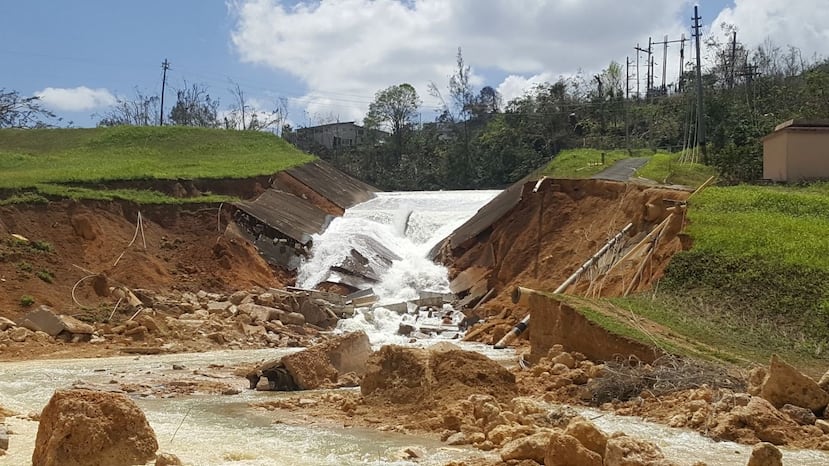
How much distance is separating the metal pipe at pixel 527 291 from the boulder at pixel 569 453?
8.92 meters

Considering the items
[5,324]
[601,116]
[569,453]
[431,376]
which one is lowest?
[5,324]

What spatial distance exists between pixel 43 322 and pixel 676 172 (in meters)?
20.9

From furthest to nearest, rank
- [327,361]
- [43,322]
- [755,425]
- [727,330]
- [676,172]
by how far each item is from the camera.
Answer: [676,172], [43,322], [727,330], [327,361], [755,425]

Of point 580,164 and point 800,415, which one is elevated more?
point 580,164

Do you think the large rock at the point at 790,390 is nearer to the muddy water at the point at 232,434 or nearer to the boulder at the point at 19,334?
the muddy water at the point at 232,434

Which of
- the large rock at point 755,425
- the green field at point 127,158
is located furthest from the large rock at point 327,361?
the green field at point 127,158

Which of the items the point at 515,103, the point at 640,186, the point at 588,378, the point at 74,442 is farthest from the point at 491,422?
the point at 515,103

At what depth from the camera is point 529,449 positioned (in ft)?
26.5

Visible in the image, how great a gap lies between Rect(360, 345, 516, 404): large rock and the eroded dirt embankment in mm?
7361

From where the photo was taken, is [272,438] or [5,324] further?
[5,324]

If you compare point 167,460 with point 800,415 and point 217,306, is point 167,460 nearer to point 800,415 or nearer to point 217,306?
point 800,415

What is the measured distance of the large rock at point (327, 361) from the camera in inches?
549

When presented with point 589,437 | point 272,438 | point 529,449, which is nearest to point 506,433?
point 529,449

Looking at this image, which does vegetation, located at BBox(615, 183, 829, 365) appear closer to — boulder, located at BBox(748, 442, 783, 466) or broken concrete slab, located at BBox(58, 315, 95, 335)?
boulder, located at BBox(748, 442, 783, 466)
